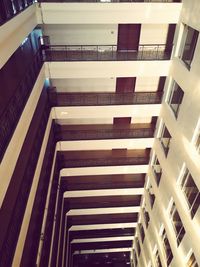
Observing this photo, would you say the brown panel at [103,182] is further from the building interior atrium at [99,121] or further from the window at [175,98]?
the window at [175,98]

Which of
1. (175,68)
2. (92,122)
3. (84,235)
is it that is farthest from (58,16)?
(84,235)

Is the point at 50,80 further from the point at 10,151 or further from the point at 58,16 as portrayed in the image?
the point at 10,151

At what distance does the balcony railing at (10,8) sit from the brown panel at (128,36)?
15.5 ft

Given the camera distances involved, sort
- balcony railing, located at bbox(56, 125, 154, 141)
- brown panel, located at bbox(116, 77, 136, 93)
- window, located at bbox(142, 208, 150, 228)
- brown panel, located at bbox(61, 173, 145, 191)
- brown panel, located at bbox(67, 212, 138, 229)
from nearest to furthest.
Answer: brown panel, located at bbox(116, 77, 136, 93)
balcony railing, located at bbox(56, 125, 154, 141)
window, located at bbox(142, 208, 150, 228)
brown panel, located at bbox(61, 173, 145, 191)
brown panel, located at bbox(67, 212, 138, 229)

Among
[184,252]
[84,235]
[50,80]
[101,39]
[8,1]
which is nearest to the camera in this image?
[8,1]

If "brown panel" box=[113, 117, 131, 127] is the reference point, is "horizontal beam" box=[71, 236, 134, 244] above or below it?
below

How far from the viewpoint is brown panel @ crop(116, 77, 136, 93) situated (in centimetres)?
1305

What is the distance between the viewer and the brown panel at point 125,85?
42.8ft

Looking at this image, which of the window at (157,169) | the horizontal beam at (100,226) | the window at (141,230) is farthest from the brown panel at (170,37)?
the horizontal beam at (100,226)

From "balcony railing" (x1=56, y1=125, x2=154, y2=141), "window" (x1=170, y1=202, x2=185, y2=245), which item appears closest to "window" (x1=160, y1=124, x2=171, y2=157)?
"balcony railing" (x1=56, y1=125, x2=154, y2=141)

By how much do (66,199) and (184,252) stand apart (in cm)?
909

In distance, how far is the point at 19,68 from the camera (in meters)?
8.14

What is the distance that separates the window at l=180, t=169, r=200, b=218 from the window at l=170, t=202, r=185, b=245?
52.3 inches

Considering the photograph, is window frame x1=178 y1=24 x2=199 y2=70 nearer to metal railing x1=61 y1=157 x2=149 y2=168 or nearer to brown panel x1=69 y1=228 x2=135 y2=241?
metal railing x1=61 y1=157 x2=149 y2=168
